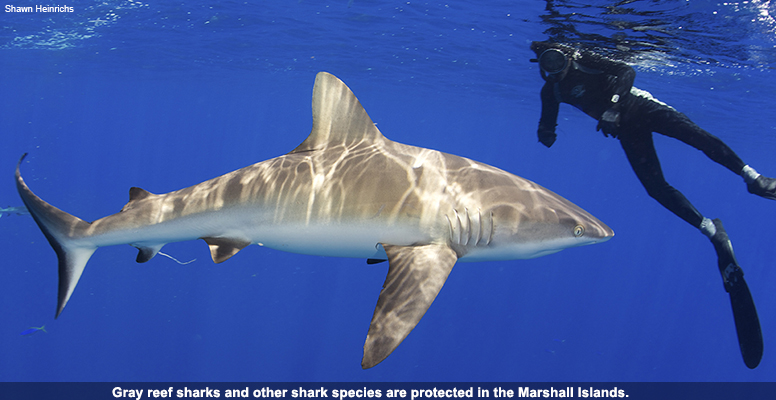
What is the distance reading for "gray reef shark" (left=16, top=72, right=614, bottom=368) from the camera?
3.36 m

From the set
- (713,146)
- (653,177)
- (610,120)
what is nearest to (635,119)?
(610,120)

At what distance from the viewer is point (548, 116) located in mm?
6863

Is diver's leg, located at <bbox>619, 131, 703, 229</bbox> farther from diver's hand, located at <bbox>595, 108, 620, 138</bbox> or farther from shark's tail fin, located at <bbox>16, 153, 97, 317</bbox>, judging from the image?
shark's tail fin, located at <bbox>16, 153, 97, 317</bbox>

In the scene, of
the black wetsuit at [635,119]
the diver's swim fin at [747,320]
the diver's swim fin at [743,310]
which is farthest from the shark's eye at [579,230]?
the diver's swim fin at [747,320]

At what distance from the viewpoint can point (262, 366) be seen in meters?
25.1

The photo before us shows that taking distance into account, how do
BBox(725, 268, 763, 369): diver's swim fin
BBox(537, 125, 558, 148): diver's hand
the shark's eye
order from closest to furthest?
1. the shark's eye
2. BBox(725, 268, 763, 369): diver's swim fin
3. BBox(537, 125, 558, 148): diver's hand

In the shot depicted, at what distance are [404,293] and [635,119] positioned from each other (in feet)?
19.4

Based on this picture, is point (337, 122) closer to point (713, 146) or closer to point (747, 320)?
point (713, 146)

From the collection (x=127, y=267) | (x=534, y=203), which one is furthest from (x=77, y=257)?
(x=127, y=267)

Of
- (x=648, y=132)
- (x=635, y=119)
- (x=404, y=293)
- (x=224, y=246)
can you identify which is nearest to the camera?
(x=404, y=293)

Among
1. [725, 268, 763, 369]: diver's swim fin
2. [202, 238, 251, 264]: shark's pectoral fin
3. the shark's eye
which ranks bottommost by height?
[725, 268, 763, 369]: diver's swim fin

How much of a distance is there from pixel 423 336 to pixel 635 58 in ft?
82.7

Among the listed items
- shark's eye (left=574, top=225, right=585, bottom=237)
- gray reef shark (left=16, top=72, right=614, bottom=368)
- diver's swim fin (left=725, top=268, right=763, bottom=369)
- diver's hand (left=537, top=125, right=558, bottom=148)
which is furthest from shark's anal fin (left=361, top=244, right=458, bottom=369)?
diver's swim fin (left=725, top=268, right=763, bottom=369)

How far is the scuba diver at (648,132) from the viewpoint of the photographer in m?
5.84
